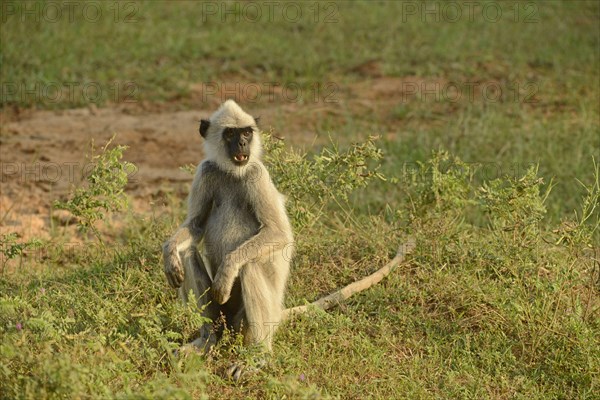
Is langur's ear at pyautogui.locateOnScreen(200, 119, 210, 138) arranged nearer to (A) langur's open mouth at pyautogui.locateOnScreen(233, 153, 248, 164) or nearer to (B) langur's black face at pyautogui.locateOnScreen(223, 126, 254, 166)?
(B) langur's black face at pyautogui.locateOnScreen(223, 126, 254, 166)

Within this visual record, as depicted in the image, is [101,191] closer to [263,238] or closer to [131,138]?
[263,238]

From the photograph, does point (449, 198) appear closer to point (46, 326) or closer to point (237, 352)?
point (237, 352)

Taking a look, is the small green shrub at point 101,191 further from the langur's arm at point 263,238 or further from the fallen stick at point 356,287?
the fallen stick at point 356,287

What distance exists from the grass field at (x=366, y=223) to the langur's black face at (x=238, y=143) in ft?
2.90

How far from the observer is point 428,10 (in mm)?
13625

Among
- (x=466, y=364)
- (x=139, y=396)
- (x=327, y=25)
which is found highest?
(x=327, y=25)

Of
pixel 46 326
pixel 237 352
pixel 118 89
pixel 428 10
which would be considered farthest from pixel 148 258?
pixel 428 10

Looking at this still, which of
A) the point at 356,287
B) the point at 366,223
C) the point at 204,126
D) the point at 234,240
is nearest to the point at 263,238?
the point at 234,240

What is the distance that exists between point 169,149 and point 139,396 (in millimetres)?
5802

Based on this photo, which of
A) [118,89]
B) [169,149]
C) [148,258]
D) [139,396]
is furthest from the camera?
[118,89]

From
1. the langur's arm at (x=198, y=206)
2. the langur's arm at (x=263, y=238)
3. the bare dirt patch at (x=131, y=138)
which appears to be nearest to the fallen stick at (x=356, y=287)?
the langur's arm at (x=263, y=238)

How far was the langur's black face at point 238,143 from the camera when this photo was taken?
213 inches

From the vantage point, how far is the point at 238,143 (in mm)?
5410

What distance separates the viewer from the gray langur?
16.9ft
